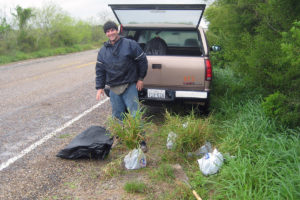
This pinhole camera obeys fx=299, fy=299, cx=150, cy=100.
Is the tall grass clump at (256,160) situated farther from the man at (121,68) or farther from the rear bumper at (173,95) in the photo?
the man at (121,68)

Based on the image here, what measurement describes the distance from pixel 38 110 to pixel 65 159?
312 centimetres

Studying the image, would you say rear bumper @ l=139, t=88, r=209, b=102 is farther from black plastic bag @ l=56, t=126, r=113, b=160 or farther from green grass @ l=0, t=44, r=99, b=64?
green grass @ l=0, t=44, r=99, b=64

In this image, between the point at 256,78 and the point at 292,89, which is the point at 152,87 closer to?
the point at 256,78

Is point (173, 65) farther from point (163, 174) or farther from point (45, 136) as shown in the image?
point (45, 136)

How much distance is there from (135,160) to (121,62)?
55.8 inches

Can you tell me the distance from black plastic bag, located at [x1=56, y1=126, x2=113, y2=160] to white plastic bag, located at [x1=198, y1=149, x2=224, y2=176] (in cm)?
134

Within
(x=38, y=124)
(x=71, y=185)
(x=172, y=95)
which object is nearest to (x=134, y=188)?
(x=71, y=185)

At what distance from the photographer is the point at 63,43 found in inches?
1139

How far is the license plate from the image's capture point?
5278mm

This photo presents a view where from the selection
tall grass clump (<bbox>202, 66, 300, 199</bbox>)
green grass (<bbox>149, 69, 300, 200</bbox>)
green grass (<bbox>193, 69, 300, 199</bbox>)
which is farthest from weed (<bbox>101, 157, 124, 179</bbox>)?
tall grass clump (<bbox>202, 66, 300, 199</bbox>)

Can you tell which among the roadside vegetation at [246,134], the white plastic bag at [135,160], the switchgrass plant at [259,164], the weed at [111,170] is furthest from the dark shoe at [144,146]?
the switchgrass plant at [259,164]

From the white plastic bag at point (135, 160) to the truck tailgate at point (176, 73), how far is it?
5.76ft

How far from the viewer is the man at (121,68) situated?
4332 mm

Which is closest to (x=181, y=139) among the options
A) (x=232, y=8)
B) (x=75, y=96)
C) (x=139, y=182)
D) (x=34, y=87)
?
(x=139, y=182)
